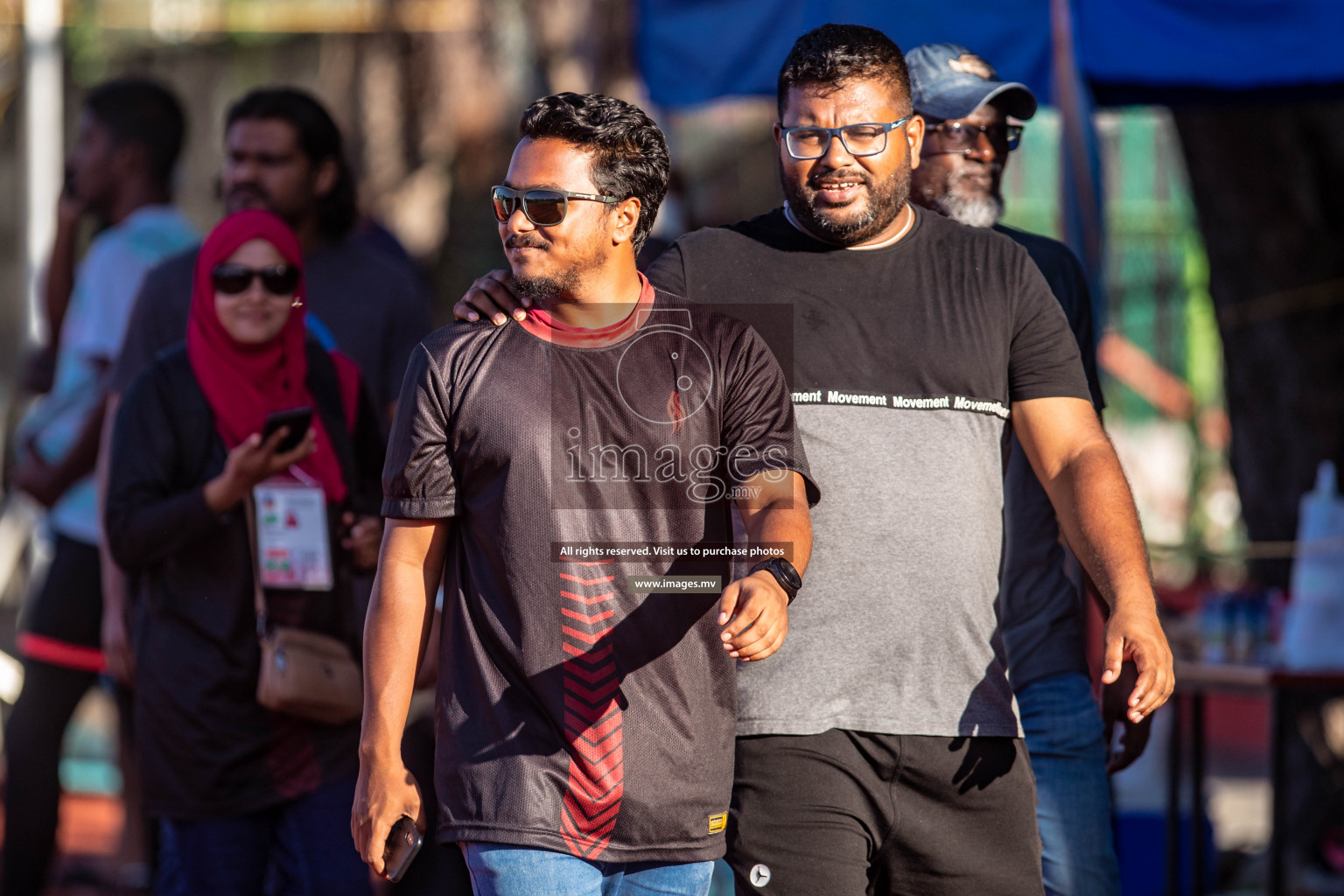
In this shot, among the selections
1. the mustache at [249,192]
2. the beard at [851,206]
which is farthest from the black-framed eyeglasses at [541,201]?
the mustache at [249,192]

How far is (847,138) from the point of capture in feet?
10.0

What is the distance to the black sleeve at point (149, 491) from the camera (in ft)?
12.1

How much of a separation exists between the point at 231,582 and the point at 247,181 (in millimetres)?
1340

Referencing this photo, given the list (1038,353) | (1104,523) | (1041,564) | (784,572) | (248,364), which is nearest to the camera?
(784,572)

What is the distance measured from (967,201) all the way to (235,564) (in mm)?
1876

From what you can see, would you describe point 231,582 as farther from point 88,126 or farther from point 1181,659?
point 1181,659

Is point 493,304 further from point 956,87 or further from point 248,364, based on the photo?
point 956,87

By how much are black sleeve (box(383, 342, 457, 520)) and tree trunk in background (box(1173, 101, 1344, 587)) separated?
4.49 metres

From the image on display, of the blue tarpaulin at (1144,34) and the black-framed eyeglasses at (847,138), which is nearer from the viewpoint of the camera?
the black-framed eyeglasses at (847,138)

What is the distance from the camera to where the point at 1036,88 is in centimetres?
489

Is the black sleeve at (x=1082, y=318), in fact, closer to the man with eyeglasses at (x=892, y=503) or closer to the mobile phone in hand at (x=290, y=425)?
the man with eyeglasses at (x=892, y=503)

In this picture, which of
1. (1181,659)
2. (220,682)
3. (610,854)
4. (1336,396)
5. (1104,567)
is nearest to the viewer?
(610,854)

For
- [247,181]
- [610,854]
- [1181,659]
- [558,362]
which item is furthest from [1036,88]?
[610,854]

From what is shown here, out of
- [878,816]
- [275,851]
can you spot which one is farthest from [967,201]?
[275,851]
